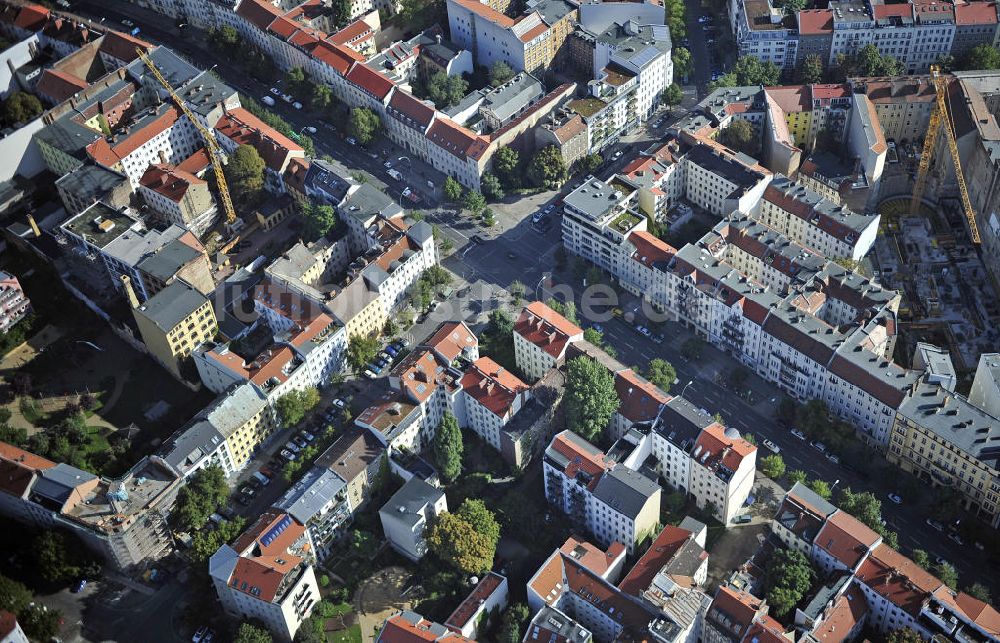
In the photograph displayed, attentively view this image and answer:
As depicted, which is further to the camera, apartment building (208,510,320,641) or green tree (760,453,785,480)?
green tree (760,453,785,480)

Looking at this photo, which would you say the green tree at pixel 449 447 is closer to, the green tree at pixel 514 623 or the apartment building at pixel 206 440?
the green tree at pixel 514 623

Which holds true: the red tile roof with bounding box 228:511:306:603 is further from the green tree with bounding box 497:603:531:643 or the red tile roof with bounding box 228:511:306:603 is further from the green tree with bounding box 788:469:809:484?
the green tree with bounding box 788:469:809:484

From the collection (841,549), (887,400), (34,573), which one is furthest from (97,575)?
(887,400)

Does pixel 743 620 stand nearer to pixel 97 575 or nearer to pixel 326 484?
pixel 326 484

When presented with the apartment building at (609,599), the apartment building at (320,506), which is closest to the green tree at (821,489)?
the apartment building at (609,599)

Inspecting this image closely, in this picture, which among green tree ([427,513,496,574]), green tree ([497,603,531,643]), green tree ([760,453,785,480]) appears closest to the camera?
green tree ([497,603,531,643])

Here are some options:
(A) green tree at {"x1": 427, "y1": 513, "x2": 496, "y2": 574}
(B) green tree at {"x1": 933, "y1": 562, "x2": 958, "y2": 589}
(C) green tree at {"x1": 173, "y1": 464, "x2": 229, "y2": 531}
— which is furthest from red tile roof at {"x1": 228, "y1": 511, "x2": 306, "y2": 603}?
(B) green tree at {"x1": 933, "y1": 562, "x2": 958, "y2": 589}

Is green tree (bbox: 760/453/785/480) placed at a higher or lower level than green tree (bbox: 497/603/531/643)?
higher
